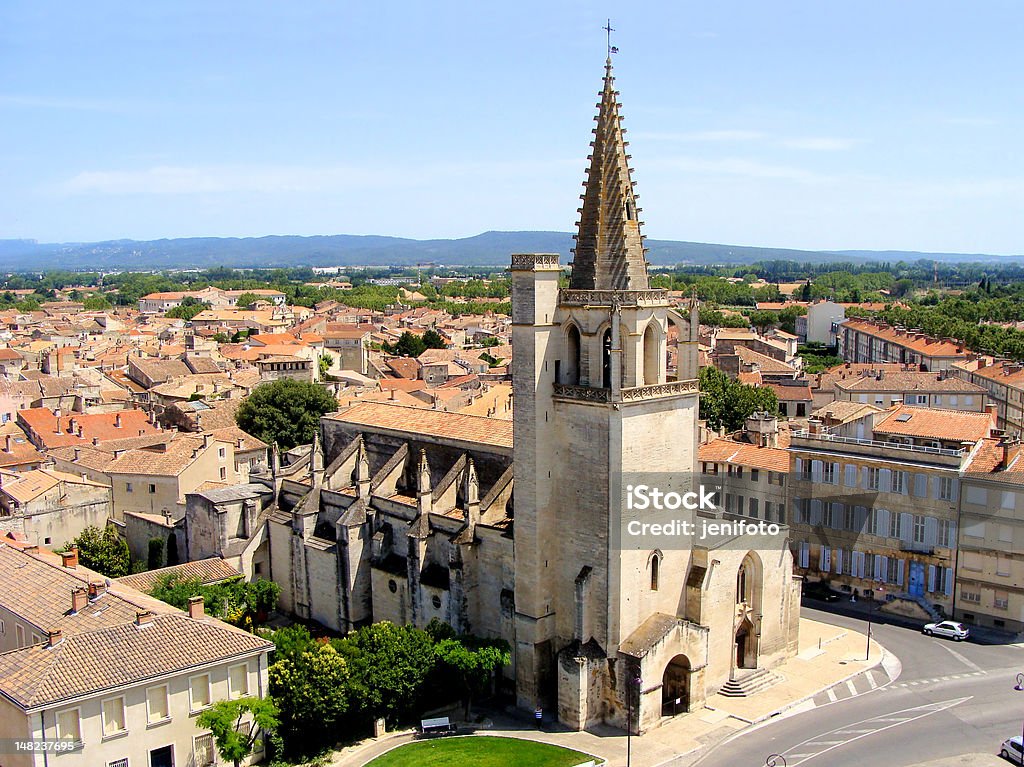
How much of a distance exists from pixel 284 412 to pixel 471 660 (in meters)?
50.3

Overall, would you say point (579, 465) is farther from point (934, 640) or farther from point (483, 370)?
point (483, 370)

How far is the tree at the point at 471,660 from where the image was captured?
40.4 metres

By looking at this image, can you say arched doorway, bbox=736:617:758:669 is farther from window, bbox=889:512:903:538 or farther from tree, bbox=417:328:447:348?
tree, bbox=417:328:447:348

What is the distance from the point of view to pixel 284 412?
8612 cm

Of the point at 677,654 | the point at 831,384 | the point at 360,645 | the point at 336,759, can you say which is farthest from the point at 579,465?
the point at 831,384

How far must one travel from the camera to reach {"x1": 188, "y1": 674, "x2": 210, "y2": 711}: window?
35719 millimetres

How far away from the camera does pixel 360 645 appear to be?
41.0m

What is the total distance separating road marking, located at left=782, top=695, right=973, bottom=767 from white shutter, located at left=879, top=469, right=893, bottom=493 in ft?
47.1

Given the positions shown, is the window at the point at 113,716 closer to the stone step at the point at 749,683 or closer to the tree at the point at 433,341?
the stone step at the point at 749,683

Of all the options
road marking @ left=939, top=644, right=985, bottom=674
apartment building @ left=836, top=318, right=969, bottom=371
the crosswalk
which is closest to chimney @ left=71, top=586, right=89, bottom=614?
the crosswalk

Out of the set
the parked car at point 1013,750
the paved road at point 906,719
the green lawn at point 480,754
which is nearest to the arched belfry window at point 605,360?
the green lawn at point 480,754

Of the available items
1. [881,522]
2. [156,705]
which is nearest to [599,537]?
[156,705]

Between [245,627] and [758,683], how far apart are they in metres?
26.6

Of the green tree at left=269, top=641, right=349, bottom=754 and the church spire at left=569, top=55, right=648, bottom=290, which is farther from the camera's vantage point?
the church spire at left=569, top=55, right=648, bottom=290
